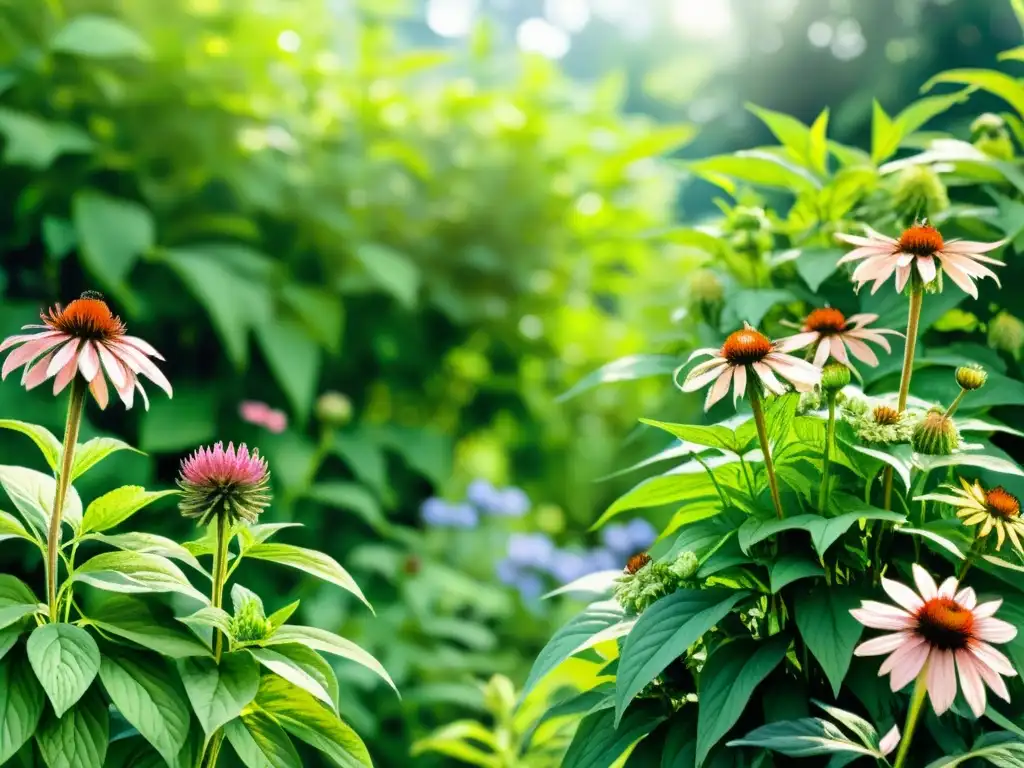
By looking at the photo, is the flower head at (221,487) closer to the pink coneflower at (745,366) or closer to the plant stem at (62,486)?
the plant stem at (62,486)

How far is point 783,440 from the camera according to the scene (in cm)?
102

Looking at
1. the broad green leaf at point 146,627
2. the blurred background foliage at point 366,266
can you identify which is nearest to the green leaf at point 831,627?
the broad green leaf at point 146,627

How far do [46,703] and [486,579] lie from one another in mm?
2303

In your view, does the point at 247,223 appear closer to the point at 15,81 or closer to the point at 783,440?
the point at 15,81

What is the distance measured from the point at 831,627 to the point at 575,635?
26 cm

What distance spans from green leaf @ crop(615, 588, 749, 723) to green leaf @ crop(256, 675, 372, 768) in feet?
0.85

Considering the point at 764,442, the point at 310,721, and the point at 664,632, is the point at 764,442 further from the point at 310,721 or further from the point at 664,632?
the point at 310,721

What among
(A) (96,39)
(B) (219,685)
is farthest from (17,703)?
(A) (96,39)

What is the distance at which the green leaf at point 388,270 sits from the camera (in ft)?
8.10

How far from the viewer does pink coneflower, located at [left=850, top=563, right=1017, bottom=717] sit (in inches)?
31.5

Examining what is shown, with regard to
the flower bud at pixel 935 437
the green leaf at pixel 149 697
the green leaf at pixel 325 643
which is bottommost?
the green leaf at pixel 149 697

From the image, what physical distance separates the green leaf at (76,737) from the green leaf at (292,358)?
144 cm

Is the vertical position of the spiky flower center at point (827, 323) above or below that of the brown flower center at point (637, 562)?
above

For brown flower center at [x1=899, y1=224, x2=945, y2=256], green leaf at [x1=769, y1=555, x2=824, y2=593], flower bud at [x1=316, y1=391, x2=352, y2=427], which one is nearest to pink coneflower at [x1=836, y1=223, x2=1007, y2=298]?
brown flower center at [x1=899, y1=224, x2=945, y2=256]
